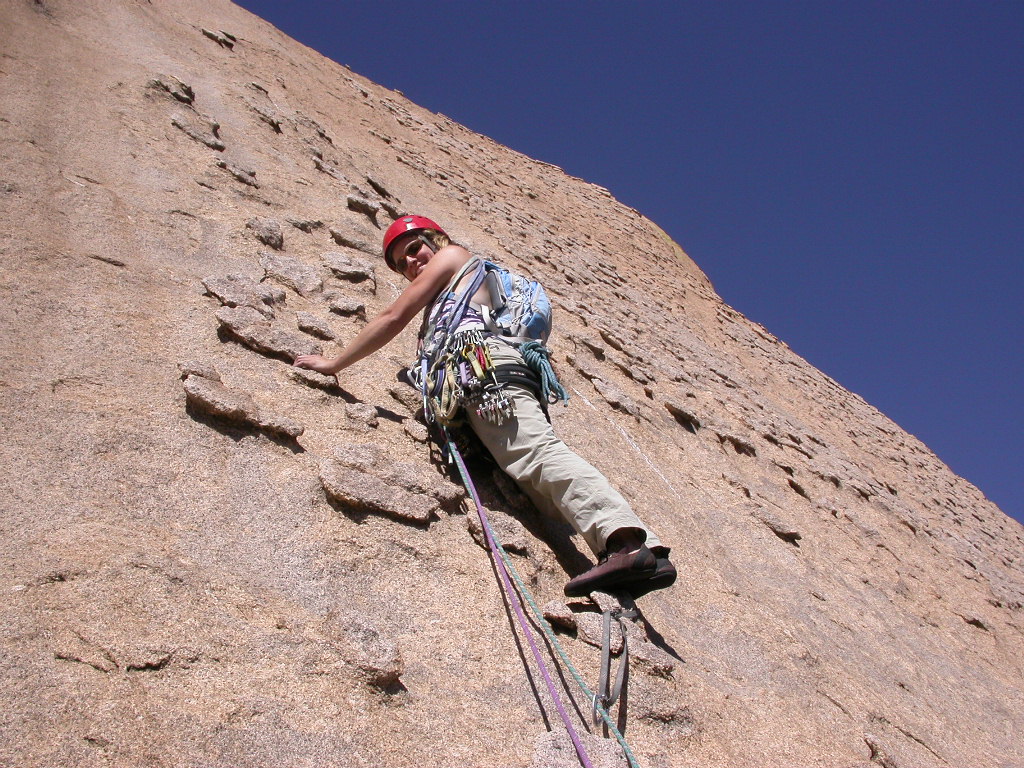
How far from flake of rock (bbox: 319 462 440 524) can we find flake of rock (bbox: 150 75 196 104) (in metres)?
3.70

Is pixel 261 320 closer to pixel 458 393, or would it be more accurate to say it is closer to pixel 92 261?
pixel 92 261

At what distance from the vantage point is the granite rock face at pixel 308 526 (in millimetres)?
1359

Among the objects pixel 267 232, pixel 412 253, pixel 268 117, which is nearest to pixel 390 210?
pixel 268 117

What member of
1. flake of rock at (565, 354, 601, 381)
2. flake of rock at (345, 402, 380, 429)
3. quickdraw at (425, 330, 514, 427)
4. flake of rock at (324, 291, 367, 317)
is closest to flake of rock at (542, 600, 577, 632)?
quickdraw at (425, 330, 514, 427)

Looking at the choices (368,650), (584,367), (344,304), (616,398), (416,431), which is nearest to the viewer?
(368,650)

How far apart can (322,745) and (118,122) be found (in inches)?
152

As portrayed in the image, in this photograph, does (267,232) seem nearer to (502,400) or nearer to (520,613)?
(502,400)

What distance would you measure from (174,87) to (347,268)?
2190 mm

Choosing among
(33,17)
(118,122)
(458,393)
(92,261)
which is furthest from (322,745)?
(33,17)

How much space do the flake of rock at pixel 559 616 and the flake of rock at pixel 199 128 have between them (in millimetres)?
3612

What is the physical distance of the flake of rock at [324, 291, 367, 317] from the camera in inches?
126

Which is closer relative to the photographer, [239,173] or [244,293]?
[244,293]

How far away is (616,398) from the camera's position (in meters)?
4.24

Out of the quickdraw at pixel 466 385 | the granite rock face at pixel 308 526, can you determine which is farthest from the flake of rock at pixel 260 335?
the quickdraw at pixel 466 385
